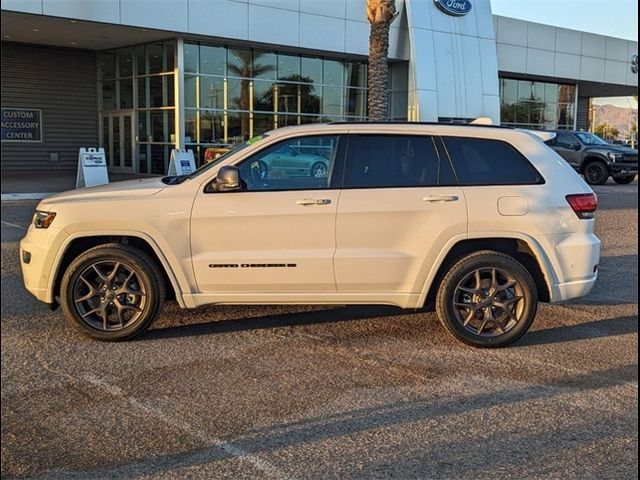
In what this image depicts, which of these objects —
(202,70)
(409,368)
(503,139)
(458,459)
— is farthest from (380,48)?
(458,459)

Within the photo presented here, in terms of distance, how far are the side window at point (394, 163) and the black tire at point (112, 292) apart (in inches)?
69.6

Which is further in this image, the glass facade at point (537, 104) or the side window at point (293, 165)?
the glass facade at point (537, 104)

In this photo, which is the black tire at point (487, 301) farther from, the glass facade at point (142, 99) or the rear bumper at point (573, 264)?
the glass facade at point (142, 99)

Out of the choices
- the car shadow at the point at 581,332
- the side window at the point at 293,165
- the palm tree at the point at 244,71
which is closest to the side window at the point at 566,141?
the palm tree at the point at 244,71

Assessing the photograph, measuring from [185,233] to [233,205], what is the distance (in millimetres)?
443

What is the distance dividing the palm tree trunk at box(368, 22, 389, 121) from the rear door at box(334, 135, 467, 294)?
38.1 feet

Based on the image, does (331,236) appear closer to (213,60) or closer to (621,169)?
(213,60)

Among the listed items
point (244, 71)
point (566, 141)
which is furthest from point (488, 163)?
point (566, 141)

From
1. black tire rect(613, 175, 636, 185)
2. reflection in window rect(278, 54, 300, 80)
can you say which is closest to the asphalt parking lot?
black tire rect(613, 175, 636, 185)

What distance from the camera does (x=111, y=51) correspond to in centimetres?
2528

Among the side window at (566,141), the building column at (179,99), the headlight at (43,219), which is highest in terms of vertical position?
the building column at (179,99)

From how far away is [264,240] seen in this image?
5.42 meters

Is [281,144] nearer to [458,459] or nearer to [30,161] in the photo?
[458,459]

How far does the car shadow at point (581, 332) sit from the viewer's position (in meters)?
5.84
